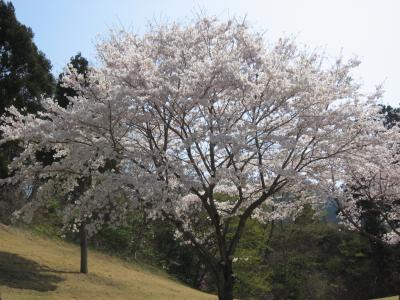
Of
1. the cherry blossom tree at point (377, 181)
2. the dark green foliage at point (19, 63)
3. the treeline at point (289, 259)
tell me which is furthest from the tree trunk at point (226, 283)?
the treeline at point (289, 259)

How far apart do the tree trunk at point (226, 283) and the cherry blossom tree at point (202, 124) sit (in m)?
0.02

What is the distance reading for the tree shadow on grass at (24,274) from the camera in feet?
46.3

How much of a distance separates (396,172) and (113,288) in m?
10.4

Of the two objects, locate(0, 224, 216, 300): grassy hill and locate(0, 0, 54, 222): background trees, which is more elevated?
locate(0, 0, 54, 222): background trees

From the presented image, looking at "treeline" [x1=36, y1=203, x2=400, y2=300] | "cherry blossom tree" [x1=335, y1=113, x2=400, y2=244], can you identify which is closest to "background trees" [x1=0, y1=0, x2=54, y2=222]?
"cherry blossom tree" [x1=335, y1=113, x2=400, y2=244]

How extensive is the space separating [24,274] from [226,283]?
25.9ft

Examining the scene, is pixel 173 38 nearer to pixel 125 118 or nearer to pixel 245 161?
pixel 125 118

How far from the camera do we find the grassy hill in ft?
46.2

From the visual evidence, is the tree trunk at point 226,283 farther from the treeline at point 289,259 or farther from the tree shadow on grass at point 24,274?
the treeline at point 289,259

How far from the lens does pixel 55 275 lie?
53.4 ft

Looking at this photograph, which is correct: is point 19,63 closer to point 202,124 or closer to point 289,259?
Answer: point 202,124

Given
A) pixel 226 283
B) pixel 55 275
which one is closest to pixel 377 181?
pixel 226 283

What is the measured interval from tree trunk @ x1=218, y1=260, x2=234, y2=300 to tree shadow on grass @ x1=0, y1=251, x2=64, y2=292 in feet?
20.5

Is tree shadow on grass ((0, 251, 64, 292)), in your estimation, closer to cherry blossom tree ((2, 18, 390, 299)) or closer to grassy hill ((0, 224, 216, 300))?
grassy hill ((0, 224, 216, 300))
